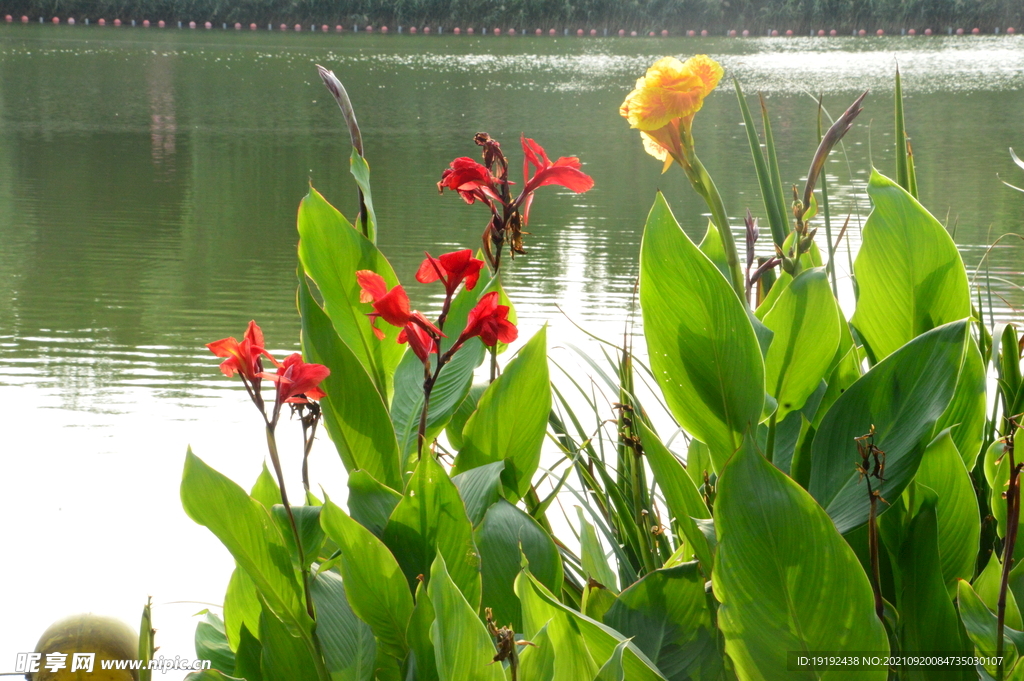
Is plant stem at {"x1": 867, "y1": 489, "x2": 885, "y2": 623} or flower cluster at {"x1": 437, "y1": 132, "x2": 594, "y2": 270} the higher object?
flower cluster at {"x1": 437, "y1": 132, "x2": 594, "y2": 270}

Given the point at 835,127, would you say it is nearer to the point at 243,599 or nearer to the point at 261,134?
the point at 243,599

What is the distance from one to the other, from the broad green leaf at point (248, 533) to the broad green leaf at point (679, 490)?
233 mm

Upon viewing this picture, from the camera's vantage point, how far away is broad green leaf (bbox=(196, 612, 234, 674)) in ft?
2.25

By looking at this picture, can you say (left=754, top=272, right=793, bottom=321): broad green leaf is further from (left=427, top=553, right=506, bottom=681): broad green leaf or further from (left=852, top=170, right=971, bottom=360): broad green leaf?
(left=427, top=553, right=506, bottom=681): broad green leaf

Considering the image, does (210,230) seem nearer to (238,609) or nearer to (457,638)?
(238,609)

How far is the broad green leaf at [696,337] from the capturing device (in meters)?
0.49

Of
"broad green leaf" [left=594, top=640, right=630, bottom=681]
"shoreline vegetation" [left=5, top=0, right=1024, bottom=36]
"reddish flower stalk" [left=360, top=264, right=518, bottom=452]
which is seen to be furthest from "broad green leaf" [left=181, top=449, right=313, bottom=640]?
"shoreline vegetation" [left=5, top=0, right=1024, bottom=36]

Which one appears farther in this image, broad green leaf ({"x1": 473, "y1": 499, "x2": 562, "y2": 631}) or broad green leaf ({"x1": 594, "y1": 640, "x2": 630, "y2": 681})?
broad green leaf ({"x1": 473, "y1": 499, "x2": 562, "y2": 631})

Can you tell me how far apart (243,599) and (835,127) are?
0.52 metres

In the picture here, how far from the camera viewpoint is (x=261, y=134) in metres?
6.04

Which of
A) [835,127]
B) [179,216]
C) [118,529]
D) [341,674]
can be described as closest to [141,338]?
[118,529]

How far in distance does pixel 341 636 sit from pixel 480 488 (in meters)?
0.13

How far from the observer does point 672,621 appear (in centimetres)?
51

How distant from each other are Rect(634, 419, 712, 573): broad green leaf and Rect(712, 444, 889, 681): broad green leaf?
0.22ft
